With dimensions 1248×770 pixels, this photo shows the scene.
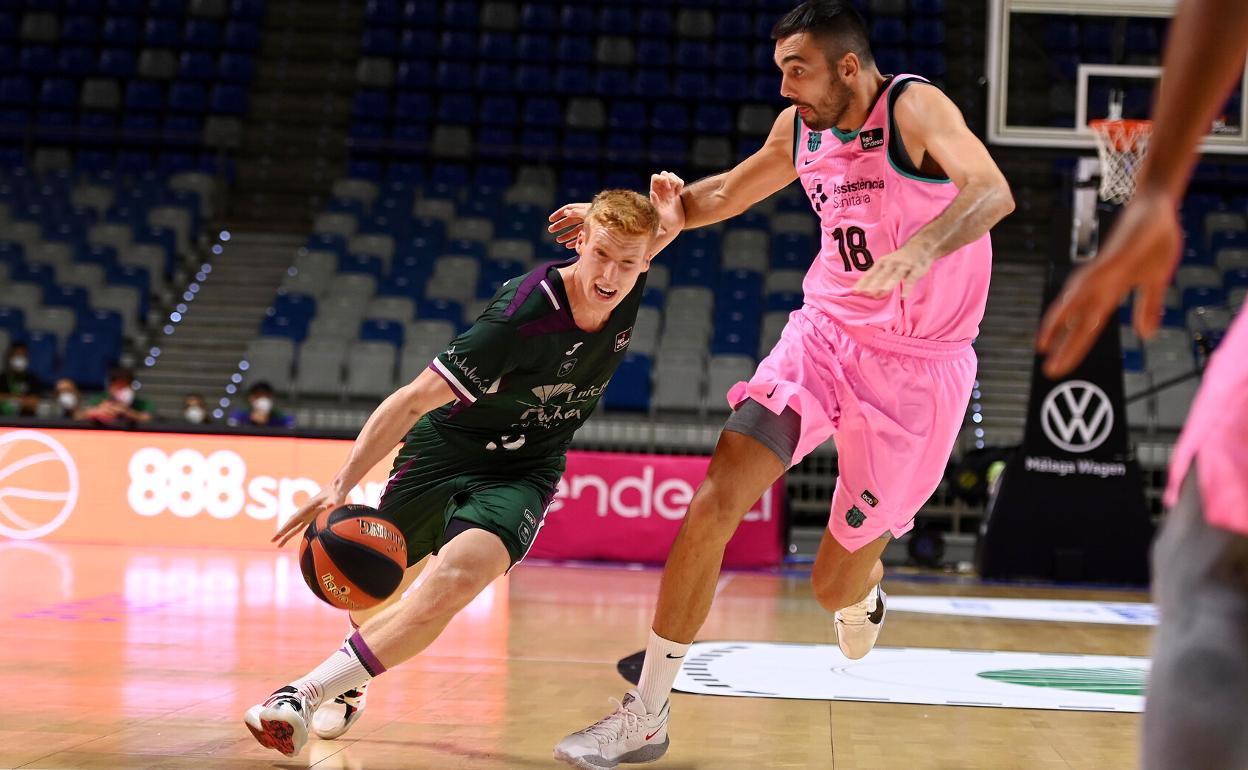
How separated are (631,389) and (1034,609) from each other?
5.59 meters

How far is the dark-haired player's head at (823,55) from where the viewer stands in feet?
12.0

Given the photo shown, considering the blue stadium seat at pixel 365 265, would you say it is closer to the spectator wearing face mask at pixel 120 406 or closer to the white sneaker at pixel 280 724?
the spectator wearing face mask at pixel 120 406

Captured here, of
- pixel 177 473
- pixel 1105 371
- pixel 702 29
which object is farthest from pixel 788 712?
pixel 702 29

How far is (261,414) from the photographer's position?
1212 centimetres

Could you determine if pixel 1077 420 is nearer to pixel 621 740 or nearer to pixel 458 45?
pixel 621 740

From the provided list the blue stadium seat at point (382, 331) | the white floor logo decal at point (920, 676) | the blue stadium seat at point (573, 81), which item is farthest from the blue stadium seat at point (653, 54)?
the white floor logo decal at point (920, 676)

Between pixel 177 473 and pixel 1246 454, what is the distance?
1036 centimetres

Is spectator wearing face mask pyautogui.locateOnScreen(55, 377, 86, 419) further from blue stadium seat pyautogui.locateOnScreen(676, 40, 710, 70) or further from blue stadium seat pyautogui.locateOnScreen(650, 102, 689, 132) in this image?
blue stadium seat pyautogui.locateOnScreen(676, 40, 710, 70)

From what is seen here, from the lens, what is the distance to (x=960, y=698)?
499 centimetres

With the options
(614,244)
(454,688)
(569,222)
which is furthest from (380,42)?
(614,244)

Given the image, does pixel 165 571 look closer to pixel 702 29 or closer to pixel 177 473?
pixel 177 473

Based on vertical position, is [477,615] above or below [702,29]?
below

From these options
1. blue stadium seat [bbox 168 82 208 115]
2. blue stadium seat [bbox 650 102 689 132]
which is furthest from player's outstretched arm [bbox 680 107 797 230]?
blue stadium seat [bbox 168 82 208 115]

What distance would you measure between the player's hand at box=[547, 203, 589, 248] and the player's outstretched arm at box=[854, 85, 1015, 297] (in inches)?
41.0
